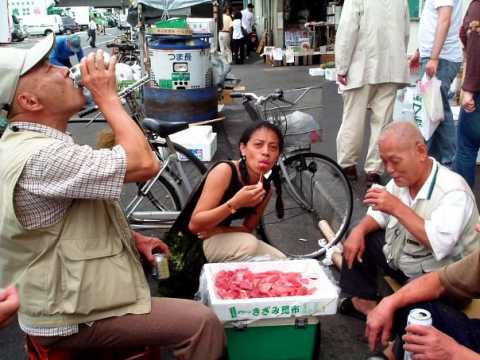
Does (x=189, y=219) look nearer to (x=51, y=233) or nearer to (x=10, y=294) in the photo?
(x=51, y=233)

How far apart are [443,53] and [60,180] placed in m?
4.08

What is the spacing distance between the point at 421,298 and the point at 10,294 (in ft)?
5.12

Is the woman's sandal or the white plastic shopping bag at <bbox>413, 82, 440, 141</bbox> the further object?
the white plastic shopping bag at <bbox>413, 82, 440, 141</bbox>

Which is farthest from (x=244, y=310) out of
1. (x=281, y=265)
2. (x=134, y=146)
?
(x=134, y=146)

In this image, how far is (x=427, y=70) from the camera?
461cm

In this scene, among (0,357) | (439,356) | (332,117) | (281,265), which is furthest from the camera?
(332,117)

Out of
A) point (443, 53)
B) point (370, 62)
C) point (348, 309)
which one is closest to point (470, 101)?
point (443, 53)

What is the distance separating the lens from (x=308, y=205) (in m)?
4.32

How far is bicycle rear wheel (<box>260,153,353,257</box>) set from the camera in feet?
13.7

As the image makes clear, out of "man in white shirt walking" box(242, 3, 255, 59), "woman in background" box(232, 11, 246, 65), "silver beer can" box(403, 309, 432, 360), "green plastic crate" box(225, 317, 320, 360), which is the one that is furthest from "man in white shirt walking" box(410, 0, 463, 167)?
"man in white shirt walking" box(242, 3, 255, 59)

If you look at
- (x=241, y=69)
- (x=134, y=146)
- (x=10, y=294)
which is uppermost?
(x=134, y=146)

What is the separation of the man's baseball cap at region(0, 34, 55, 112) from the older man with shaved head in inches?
61.5

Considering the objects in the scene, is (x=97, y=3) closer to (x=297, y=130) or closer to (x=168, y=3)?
(x=168, y=3)

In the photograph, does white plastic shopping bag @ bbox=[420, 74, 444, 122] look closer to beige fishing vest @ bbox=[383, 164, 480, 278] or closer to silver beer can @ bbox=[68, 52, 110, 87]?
beige fishing vest @ bbox=[383, 164, 480, 278]
